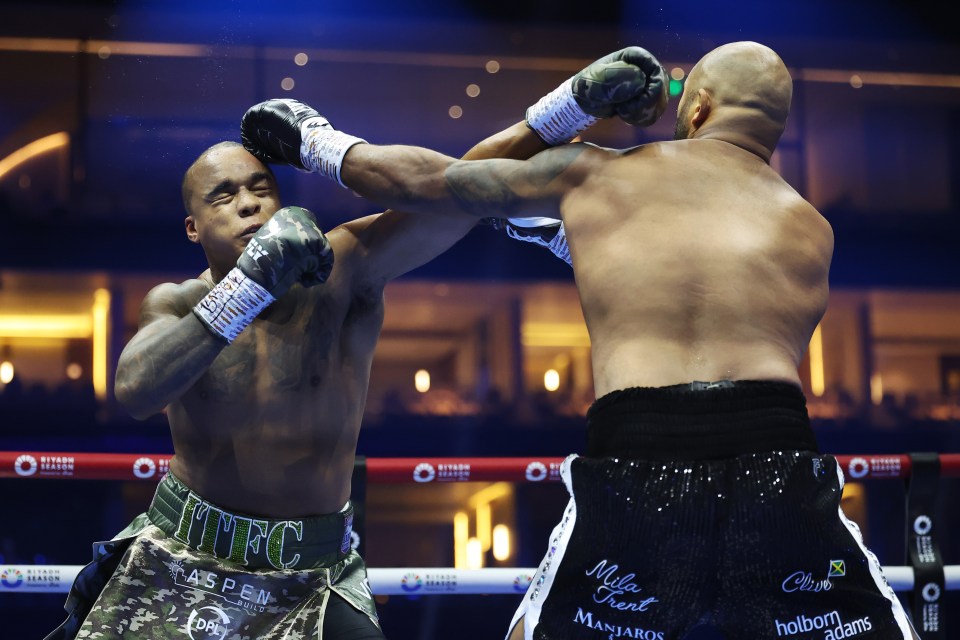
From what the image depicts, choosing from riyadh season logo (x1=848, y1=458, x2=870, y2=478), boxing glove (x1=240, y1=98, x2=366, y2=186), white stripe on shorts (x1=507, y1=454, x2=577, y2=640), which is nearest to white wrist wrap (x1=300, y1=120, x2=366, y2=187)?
boxing glove (x1=240, y1=98, x2=366, y2=186)

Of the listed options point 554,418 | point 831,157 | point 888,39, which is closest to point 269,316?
point 554,418

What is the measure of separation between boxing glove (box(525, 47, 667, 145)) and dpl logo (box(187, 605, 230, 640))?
1175 mm

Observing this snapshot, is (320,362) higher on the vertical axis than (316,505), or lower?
higher

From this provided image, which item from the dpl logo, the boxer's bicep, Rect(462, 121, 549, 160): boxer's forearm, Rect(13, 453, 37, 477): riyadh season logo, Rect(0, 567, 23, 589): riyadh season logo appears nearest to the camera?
the boxer's bicep

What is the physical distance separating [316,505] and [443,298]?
8.50 metres

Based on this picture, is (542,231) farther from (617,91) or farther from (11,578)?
(11,578)

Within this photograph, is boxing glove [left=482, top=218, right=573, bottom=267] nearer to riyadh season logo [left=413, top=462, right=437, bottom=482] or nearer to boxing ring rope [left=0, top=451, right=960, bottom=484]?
boxing ring rope [left=0, top=451, right=960, bottom=484]

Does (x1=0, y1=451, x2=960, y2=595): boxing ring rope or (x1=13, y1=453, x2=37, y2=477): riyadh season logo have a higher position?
(x1=13, y1=453, x2=37, y2=477): riyadh season logo

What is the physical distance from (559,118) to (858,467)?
4.94ft

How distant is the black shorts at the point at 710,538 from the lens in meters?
1.69

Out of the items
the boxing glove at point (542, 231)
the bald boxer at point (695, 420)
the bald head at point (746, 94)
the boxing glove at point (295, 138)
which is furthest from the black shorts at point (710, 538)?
the boxing glove at point (295, 138)

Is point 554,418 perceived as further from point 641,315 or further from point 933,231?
point 641,315

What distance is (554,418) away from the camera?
27.0ft

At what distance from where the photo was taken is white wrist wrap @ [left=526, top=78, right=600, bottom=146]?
6.80 feet
